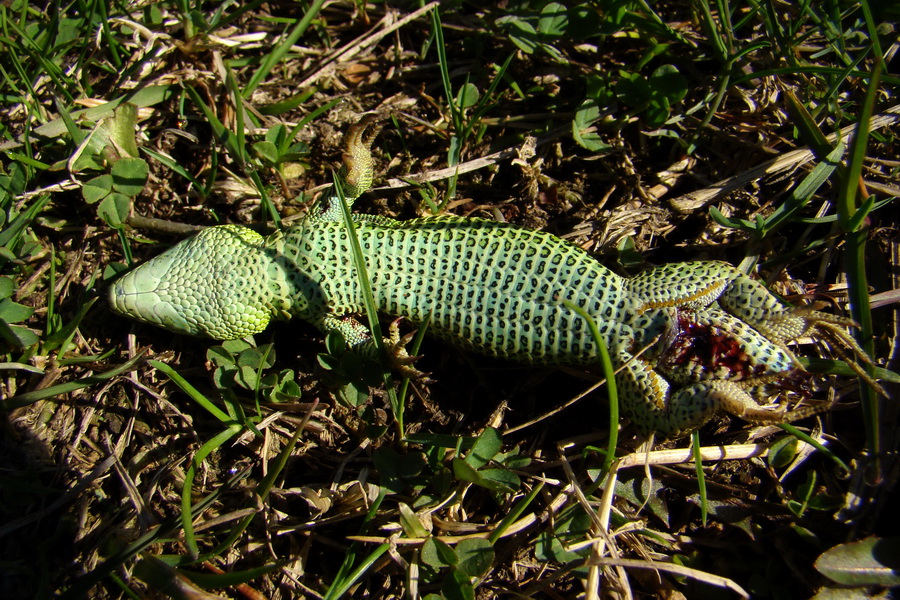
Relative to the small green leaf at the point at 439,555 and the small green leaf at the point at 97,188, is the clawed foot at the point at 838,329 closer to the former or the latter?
the small green leaf at the point at 439,555

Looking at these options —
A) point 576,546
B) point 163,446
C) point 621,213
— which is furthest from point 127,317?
point 621,213

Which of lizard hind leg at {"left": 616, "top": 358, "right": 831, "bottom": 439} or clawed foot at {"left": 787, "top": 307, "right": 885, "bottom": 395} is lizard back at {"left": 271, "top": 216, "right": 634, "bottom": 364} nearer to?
lizard hind leg at {"left": 616, "top": 358, "right": 831, "bottom": 439}

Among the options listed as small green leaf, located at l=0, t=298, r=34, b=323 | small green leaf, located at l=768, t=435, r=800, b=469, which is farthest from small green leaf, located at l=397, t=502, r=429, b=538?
small green leaf, located at l=0, t=298, r=34, b=323

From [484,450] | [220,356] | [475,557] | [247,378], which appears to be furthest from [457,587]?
[220,356]

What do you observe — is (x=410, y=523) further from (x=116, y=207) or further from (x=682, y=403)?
(x=116, y=207)

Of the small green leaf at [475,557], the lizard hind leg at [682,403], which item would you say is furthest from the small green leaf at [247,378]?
the lizard hind leg at [682,403]
